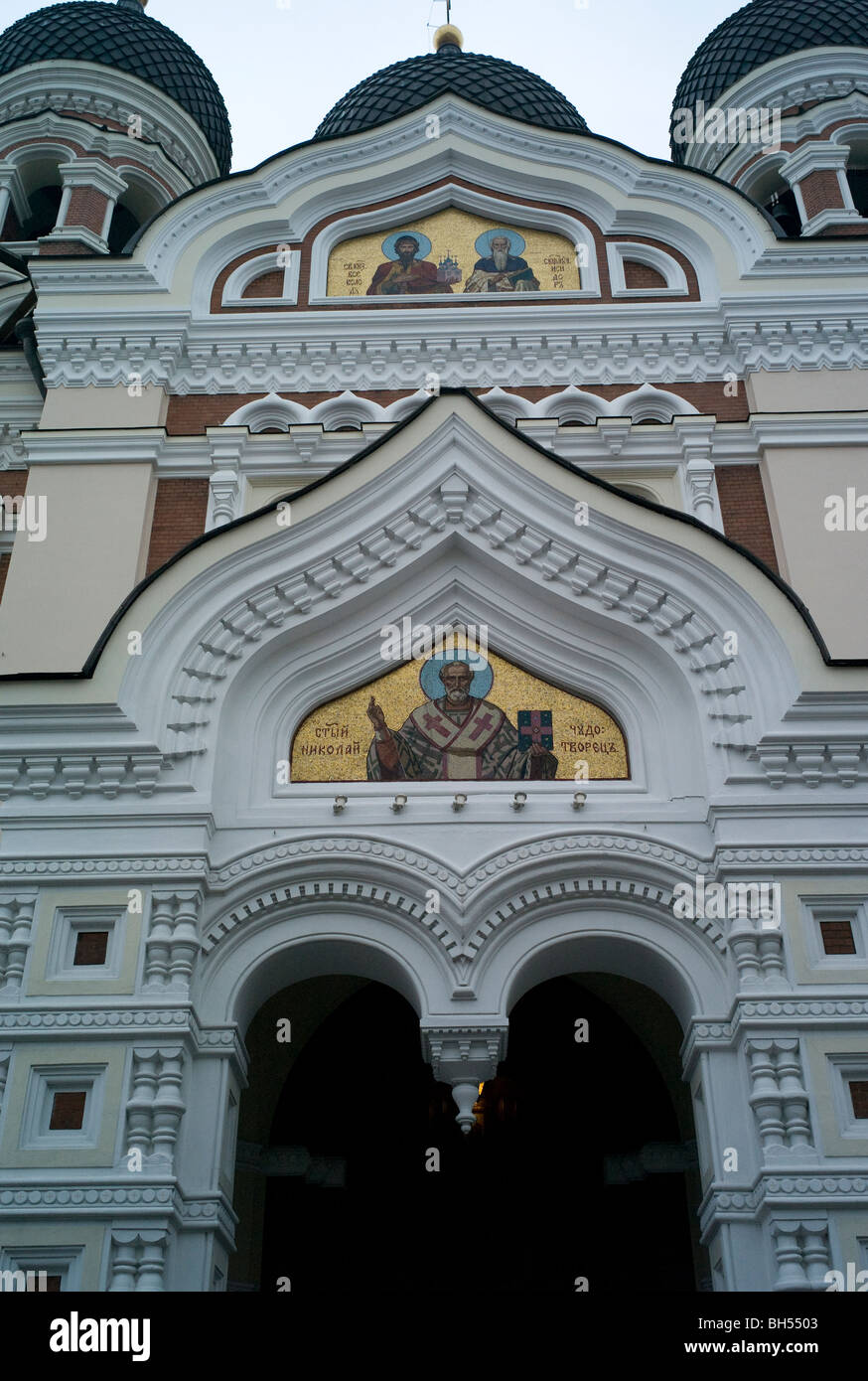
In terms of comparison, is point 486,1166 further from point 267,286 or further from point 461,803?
point 267,286

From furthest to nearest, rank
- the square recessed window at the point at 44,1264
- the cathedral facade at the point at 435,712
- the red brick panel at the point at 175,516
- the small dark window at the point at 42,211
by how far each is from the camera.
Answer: the small dark window at the point at 42,211, the red brick panel at the point at 175,516, the cathedral facade at the point at 435,712, the square recessed window at the point at 44,1264

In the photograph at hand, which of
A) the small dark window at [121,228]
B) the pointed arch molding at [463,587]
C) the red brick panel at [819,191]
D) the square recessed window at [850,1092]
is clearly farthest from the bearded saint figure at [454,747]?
the small dark window at [121,228]

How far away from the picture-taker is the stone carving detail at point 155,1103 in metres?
6.98

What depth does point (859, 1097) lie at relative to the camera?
7.09m

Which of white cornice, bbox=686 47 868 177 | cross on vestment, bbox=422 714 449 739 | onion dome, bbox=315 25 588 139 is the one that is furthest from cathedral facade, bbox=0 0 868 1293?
onion dome, bbox=315 25 588 139

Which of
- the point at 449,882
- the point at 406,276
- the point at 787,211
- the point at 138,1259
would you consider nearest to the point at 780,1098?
the point at 449,882

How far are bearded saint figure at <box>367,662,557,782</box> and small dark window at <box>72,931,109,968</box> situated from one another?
6.02 ft

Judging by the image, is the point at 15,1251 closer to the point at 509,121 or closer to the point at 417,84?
the point at 509,121

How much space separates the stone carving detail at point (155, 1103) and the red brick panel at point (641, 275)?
25.3 ft

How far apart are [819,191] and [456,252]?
3455 mm

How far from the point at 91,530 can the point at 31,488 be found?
2.15ft

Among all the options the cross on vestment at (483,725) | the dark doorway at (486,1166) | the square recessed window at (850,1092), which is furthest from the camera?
the dark doorway at (486,1166)

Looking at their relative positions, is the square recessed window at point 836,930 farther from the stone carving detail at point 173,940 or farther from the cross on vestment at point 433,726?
the stone carving detail at point 173,940

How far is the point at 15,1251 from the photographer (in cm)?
671
